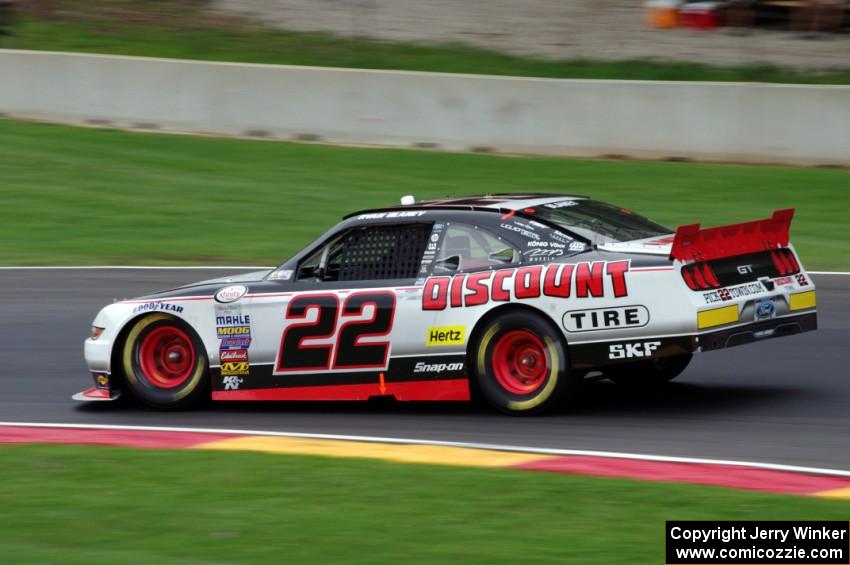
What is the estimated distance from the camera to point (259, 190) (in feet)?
65.0

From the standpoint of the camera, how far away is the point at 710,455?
764 centimetres

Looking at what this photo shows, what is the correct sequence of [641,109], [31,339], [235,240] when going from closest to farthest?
1. [31,339]
2. [235,240]
3. [641,109]

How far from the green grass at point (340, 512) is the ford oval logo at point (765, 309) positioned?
1.95 meters

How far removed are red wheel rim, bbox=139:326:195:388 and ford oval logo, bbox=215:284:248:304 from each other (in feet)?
1.55

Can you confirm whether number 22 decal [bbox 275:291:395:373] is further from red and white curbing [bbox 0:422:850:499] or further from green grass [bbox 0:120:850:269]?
green grass [bbox 0:120:850:269]

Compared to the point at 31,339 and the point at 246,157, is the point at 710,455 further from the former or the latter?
the point at 246,157

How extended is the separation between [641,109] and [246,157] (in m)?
6.18

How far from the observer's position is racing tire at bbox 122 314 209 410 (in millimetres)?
9734

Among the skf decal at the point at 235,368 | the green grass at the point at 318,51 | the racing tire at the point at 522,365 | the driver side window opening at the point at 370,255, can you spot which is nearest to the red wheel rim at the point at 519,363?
the racing tire at the point at 522,365

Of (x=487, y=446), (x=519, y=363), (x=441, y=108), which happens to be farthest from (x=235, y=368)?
(x=441, y=108)

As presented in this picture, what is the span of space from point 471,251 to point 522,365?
818mm

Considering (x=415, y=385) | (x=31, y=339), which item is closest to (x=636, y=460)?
(x=415, y=385)

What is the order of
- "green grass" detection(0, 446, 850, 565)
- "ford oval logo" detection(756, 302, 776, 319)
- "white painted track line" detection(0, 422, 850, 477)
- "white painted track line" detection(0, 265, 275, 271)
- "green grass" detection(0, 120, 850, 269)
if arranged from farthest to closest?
"green grass" detection(0, 120, 850, 269) < "white painted track line" detection(0, 265, 275, 271) < "ford oval logo" detection(756, 302, 776, 319) < "white painted track line" detection(0, 422, 850, 477) < "green grass" detection(0, 446, 850, 565)

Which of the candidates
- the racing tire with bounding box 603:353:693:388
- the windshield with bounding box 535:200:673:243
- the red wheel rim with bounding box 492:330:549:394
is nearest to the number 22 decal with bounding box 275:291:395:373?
the red wheel rim with bounding box 492:330:549:394
